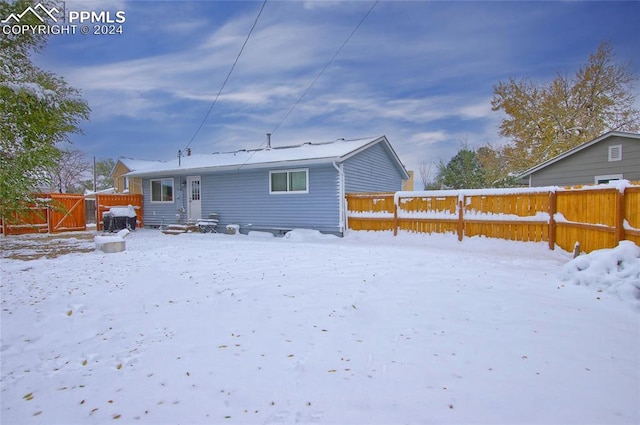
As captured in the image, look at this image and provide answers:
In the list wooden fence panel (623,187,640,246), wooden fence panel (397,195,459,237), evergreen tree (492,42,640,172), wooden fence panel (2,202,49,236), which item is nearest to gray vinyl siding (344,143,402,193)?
wooden fence panel (397,195,459,237)

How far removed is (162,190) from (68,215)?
384cm

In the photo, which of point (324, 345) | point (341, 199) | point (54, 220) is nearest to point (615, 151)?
point (341, 199)

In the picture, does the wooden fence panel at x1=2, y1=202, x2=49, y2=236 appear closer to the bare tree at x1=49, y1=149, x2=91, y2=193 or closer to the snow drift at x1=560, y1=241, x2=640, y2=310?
the snow drift at x1=560, y1=241, x2=640, y2=310

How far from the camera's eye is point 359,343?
3080mm

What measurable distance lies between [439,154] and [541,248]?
23175 millimetres

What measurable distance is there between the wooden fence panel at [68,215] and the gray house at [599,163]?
19.5 m

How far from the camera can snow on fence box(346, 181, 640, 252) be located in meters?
5.68

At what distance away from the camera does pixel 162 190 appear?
15914 millimetres

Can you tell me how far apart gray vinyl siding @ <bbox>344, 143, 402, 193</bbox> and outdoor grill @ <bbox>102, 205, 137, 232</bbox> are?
9697 mm

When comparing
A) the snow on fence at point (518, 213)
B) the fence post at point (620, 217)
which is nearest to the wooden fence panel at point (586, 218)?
the snow on fence at point (518, 213)

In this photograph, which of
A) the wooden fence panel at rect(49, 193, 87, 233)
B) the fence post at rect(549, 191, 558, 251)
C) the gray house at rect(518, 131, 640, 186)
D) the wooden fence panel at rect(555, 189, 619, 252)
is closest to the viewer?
the wooden fence panel at rect(555, 189, 619, 252)

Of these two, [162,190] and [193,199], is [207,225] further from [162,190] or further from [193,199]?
[162,190]

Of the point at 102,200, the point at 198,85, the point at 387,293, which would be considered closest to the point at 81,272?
the point at 387,293

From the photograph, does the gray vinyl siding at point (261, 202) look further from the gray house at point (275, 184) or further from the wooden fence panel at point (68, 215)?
the wooden fence panel at point (68, 215)
